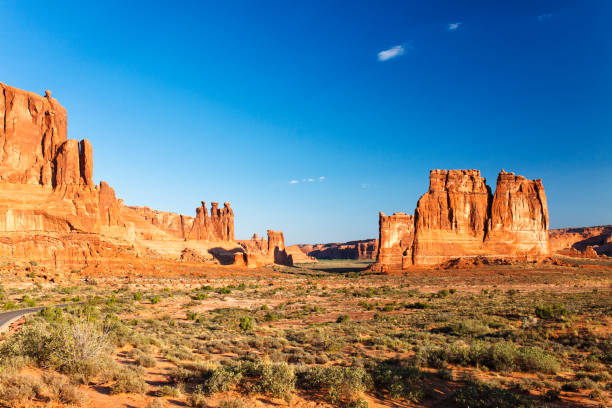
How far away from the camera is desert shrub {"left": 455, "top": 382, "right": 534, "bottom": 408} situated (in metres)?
6.44

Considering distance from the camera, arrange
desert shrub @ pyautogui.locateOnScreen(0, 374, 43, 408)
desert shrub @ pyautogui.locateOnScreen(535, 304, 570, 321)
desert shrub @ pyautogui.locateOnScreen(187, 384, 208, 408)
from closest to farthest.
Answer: desert shrub @ pyautogui.locateOnScreen(0, 374, 43, 408) < desert shrub @ pyautogui.locateOnScreen(187, 384, 208, 408) < desert shrub @ pyautogui.locateOnScreen(535, 304, 570, 321)

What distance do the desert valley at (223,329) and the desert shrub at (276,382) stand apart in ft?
0.12

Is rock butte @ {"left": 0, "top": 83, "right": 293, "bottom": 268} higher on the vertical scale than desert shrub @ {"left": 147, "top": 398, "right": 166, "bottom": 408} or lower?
→ higher

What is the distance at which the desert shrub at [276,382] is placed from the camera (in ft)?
22.7

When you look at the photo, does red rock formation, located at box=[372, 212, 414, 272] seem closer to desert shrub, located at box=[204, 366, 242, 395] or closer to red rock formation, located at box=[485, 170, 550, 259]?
red rock formation, located at box=[485, 170, 550, 259]

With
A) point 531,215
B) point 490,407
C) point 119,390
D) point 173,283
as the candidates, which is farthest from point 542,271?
point 119,390

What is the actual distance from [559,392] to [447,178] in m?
70.2

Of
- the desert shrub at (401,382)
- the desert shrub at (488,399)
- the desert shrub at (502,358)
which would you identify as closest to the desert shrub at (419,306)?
the desert shrub at (502,358)

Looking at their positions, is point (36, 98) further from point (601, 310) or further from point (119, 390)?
point (601, 310)

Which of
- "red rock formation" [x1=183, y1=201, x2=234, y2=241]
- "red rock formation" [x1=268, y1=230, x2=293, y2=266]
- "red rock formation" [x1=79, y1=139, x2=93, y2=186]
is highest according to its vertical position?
"red rock formation" [x1=79, y1=139, x2=93, y2=186]

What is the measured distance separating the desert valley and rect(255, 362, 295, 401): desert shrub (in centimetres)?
4

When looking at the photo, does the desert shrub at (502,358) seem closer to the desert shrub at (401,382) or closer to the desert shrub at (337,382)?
the desert shrub at (401,382)

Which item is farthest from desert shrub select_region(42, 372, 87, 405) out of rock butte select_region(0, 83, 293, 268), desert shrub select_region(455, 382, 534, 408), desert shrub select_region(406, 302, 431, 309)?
rock butte select_region(0, 83, 293, 268)

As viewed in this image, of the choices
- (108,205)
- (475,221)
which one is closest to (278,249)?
(108,205)
